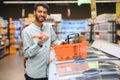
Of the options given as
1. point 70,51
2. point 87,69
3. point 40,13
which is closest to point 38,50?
point 40,13

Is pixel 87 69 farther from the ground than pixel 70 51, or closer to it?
closer to it

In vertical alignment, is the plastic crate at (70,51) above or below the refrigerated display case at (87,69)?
above

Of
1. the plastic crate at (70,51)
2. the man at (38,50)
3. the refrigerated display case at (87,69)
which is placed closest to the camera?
the refrigerated display case at (87,69)

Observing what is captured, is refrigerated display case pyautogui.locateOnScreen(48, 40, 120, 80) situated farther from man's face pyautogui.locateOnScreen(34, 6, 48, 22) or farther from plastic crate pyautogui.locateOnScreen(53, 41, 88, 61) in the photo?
man's face pyautogui.locateOnScreen(34, 6, 48, 22)

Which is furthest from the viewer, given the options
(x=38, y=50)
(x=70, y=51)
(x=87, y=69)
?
(x=38, y=50)

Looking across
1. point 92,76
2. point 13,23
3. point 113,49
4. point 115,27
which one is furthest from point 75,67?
point 13,23

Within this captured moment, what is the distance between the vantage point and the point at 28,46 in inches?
119

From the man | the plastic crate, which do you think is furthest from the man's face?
the plastic crate

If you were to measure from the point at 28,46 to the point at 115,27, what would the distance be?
506 centimetres

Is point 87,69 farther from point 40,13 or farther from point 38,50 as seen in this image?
point 40,13

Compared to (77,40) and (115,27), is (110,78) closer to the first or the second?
(77,40)

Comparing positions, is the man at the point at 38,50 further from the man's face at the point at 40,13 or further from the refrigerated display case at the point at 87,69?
the refrigerated display case at the point at 87,69

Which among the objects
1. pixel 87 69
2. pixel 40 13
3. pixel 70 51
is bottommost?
pixel 87 69

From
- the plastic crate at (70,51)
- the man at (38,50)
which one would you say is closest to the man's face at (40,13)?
the man at (38,50)
